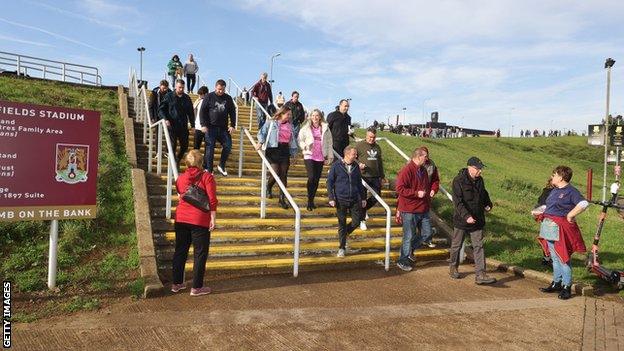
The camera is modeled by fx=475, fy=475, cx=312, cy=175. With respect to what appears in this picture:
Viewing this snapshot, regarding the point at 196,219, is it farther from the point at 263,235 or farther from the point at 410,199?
the point at 410,199

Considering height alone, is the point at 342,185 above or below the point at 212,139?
below

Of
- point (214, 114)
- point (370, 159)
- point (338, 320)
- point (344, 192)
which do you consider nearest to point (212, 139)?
point (214, 114)

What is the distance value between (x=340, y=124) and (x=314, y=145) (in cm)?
181

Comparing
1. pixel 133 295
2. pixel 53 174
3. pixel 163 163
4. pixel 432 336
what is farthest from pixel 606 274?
pixel 163 163

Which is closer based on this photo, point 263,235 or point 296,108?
point 263,235

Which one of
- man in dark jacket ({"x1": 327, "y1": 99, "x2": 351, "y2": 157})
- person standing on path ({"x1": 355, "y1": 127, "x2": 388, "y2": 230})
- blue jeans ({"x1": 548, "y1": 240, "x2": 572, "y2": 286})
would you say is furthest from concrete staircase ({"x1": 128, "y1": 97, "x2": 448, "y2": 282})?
blue jeans ({"x1": 548, "y1": 240, "x2": 572, "y2": 286})

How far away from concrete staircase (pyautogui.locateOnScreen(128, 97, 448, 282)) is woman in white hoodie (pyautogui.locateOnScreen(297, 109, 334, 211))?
79cm

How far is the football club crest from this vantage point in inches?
211

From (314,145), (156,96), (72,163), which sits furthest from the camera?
(156,96)

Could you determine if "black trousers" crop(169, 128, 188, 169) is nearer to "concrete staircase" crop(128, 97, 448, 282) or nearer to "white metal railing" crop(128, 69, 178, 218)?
"white metal railing" crop(128, 69, 178, 218)

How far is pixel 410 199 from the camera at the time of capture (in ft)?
23.5

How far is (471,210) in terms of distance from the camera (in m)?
6.59

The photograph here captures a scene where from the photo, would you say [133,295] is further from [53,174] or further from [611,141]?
[611,141]

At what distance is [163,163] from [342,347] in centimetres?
691
